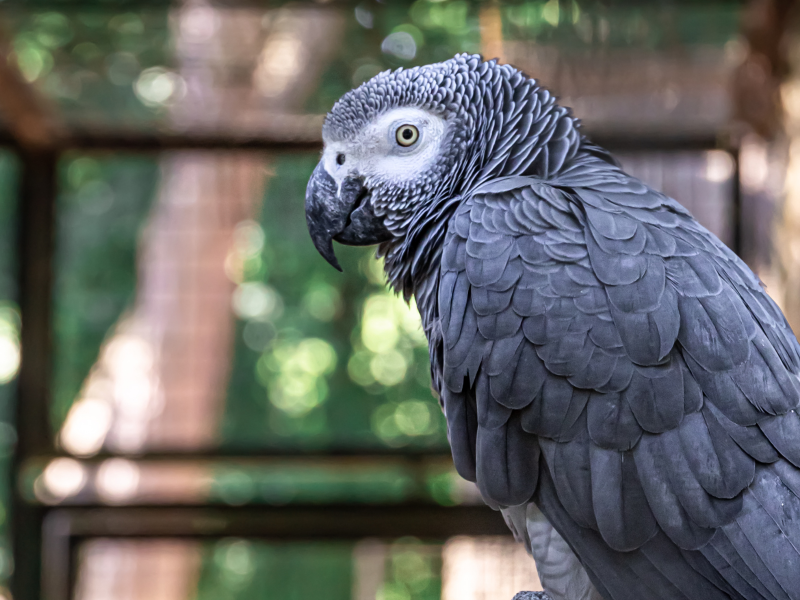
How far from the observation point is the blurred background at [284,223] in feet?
6.11

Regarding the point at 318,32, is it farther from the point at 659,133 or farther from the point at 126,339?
the point at 126,339

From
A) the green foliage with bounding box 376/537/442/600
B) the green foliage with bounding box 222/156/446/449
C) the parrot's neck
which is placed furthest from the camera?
the green foliage with bounding box 222/156/446/449

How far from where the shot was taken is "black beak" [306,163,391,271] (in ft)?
3.50

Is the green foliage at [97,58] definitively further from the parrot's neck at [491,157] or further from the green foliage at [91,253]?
the parrot's neck at [491,157]

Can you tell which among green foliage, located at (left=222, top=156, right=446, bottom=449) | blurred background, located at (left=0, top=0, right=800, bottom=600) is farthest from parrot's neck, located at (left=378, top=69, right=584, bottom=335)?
green foliage, located at (left=222, top=156, right=446, bottom=449)

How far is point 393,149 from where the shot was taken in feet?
3.38

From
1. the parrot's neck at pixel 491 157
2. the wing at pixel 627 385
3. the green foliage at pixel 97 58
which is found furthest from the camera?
the green foliage at pixel 97 58

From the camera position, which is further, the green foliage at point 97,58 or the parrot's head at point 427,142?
the green foliage at point 97,58

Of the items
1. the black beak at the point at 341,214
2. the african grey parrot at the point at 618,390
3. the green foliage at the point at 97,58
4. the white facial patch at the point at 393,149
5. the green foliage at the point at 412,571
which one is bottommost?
the green foliage at the point at 412,571

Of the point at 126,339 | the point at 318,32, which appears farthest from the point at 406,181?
the point at 126,339

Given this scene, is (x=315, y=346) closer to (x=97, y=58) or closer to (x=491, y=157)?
(x=97, y=58)

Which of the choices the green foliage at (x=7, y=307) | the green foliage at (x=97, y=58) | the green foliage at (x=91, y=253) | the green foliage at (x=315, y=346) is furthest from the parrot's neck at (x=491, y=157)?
the green foliage at (x=7, y=307)

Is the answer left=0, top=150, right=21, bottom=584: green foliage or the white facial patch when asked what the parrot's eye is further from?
left=0, top=150, right=21, bottom=584: green foliage

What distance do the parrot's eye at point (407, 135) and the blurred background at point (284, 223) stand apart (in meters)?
0.93
